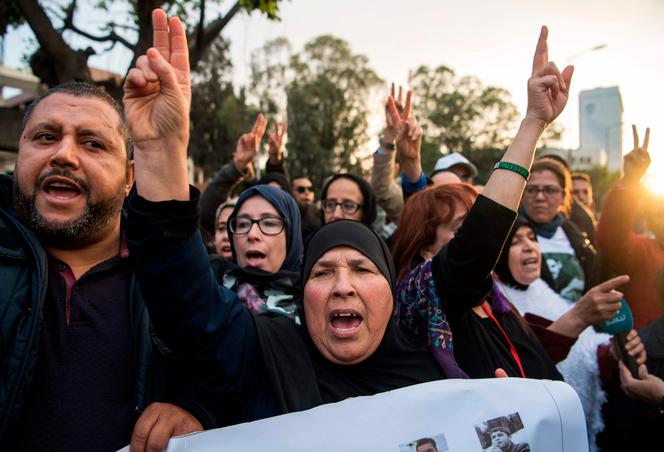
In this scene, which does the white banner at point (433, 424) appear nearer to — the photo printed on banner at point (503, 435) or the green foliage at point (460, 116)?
the photo printed on banner at point (503, 435)

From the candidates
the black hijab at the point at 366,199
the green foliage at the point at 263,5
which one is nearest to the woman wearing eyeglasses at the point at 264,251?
the black hijab at the point at 366,199

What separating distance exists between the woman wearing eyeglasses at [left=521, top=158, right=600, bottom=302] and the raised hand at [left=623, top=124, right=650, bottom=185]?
51 cm

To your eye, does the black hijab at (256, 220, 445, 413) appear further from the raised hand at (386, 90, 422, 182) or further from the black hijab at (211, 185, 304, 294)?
the raised hand at (386, 90, 422, 182)

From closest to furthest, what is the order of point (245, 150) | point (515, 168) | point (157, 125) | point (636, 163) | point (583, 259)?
point (157, 125) → point (515, 168) → point (636, 163) → point (583, 259) → point (245, 150)

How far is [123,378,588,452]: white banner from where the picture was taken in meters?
1.29

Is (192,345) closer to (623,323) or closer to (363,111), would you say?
(623,323)

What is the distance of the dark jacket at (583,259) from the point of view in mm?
3220

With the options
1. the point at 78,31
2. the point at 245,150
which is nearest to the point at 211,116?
the point at 78,31

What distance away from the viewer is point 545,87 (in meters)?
1.85

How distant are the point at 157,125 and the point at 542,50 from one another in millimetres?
1575

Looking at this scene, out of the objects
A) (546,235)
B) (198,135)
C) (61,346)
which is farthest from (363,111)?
(61,346)

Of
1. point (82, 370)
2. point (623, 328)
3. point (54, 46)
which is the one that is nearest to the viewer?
point (82, 370)

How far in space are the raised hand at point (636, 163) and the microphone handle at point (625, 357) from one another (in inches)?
45.5

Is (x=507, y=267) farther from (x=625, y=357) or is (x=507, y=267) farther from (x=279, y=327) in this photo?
(x=279, y=327)
